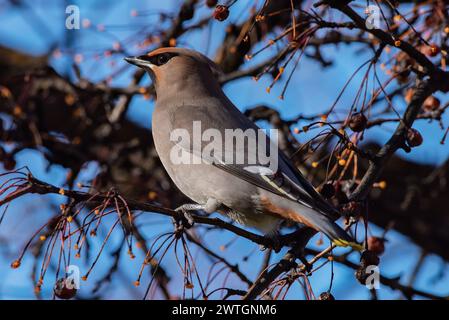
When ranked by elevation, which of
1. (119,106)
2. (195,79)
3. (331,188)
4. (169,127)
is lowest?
(331,188)

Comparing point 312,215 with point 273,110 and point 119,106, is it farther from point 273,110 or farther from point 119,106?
point 119,106

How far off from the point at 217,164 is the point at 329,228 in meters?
0.80

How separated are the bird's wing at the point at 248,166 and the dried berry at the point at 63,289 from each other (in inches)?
33.9

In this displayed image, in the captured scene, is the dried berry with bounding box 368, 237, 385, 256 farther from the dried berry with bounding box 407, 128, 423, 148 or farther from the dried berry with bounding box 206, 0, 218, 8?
the dried berry with bounding box 206, 0, 218, 8

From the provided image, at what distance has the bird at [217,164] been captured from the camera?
3.09 meters

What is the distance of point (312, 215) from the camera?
296cm

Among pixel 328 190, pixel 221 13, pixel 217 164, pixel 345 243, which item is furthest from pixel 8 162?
pixel 345 243

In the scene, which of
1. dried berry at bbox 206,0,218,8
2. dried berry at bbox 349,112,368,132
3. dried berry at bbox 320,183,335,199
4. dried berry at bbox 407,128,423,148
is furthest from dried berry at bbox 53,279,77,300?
dried berry at bbox 206,0,218,8

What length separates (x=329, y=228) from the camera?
2.85 meters

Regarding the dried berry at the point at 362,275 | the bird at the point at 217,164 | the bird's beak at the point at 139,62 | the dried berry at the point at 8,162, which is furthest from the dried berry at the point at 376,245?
the dried berry at the point at 8,162

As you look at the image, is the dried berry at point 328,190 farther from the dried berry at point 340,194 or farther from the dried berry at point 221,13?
the dried berry at point 221,13

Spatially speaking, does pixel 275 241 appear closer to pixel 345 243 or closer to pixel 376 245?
pixel 345 243
